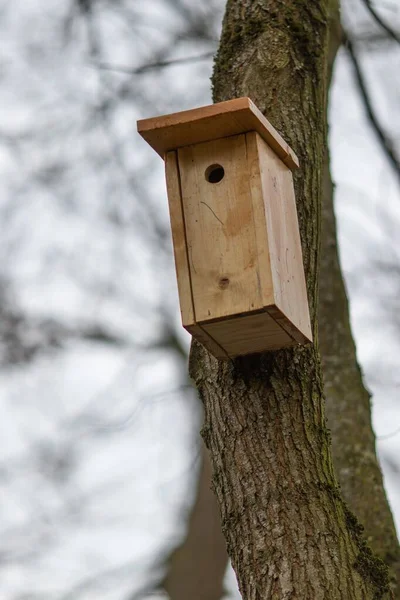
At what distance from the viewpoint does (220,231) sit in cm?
274

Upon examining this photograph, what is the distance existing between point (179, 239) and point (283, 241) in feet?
0.93

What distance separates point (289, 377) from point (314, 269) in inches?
16.8

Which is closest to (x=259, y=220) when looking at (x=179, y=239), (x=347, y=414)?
(x=179, y=239)

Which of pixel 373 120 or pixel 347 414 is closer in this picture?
pixel 347 414

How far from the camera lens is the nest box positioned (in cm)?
267

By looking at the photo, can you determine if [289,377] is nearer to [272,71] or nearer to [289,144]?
[289,144]

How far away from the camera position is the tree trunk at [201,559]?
17.4 ft

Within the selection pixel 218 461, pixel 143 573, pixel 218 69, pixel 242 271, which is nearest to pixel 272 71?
pixel 218 69

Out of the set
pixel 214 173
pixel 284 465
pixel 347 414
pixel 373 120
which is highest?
pixel 373 120

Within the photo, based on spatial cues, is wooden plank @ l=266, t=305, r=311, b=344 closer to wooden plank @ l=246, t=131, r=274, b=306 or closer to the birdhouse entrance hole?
wooden plank @ l=246, t=131, r=274, b=306

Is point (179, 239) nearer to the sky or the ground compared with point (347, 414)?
nearer to the sky

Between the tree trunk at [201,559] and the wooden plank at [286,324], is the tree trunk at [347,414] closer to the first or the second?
the wooden plank at [286,324]

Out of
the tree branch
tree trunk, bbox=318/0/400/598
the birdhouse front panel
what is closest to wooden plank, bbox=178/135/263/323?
the birdhouse front panel

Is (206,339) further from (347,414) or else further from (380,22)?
(380,22)
